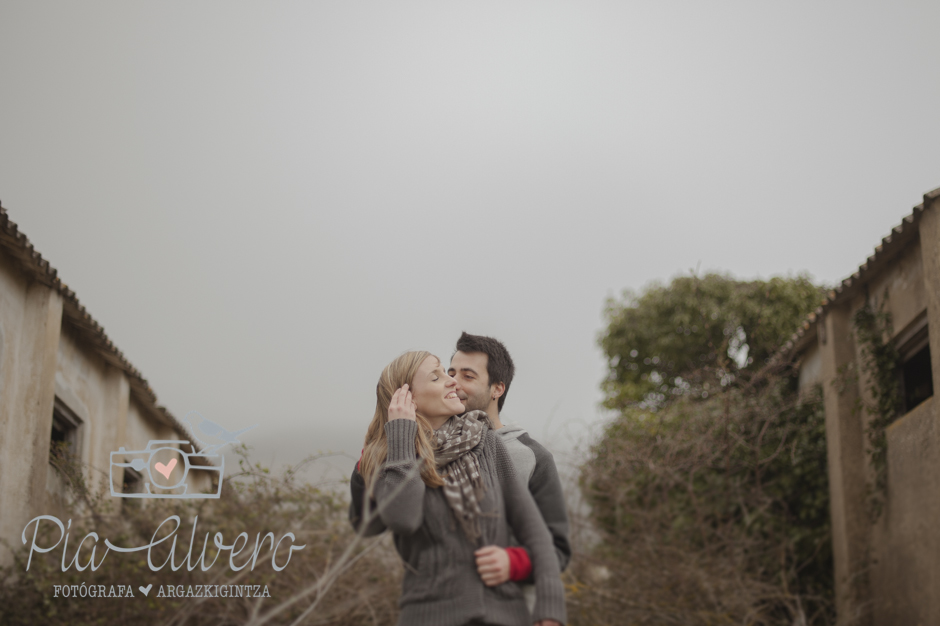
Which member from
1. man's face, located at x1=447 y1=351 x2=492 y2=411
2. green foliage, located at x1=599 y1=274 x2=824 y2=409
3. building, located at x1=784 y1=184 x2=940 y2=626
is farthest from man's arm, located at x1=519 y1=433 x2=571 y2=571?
green foliage, located at x1=599 y1=274 x2=824 y2=409

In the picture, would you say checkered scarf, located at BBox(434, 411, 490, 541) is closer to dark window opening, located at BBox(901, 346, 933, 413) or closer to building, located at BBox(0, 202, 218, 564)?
building, located at BBox(0, 202, 218, 564)

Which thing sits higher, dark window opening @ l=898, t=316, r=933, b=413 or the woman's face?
dark window opening @ l=898, t=316, r=933, b=413

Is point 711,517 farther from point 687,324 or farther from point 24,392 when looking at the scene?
point 24,392

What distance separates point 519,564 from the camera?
2.32 metres

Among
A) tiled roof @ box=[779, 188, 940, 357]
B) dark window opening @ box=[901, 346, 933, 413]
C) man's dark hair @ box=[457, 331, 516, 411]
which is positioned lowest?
man's dark hair @ box=[457, 331, 516, 411]

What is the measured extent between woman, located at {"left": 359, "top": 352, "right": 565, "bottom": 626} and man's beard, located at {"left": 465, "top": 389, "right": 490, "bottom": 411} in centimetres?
19

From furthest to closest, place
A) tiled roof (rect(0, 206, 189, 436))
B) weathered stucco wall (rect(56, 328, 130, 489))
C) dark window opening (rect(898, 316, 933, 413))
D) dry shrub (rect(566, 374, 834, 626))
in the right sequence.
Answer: weathered stucco wall (rect(56, 328, 130, 489)) < dark window opening (rect(898, 316, 933, 413)) < dry shrub (rect(566, 374, 834, 626)) < tiled roof (rect(0, 206, 189, 436))

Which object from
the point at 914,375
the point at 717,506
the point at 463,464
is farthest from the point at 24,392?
the point at 914,375

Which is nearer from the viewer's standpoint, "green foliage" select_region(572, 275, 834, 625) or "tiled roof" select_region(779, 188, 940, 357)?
"tiled roof" select_region(779, 188, 940, 357)

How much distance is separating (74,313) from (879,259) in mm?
8513

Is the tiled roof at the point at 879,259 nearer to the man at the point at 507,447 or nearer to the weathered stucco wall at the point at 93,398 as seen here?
the man at the point at 507,447

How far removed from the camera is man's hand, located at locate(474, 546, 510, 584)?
2275 millimetres

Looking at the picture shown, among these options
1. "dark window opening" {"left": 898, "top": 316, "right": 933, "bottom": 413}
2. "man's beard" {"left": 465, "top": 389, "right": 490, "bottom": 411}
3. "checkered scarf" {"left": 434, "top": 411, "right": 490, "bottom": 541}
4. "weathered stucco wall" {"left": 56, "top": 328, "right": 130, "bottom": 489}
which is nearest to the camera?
"checkered scarf" {"left": 434, "top": 411, "right": 490, "bottom": 541}

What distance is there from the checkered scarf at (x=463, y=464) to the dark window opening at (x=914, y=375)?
6.61m
